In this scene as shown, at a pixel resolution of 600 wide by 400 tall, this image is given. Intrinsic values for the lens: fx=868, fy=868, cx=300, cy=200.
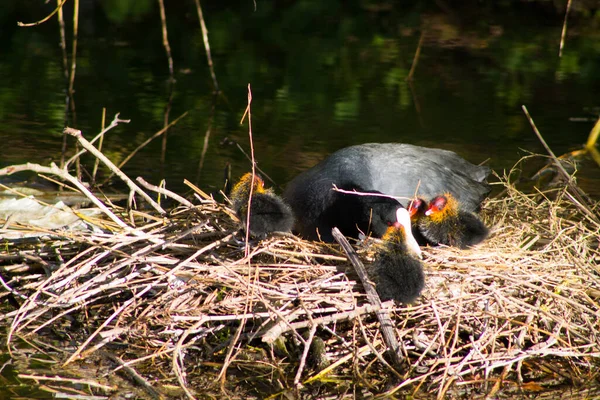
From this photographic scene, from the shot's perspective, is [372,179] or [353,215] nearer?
[353,215]

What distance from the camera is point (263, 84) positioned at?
10.4m

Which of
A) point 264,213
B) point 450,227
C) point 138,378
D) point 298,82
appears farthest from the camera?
point 298,82

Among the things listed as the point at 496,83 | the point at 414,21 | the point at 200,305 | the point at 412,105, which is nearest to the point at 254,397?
the point at 200,305

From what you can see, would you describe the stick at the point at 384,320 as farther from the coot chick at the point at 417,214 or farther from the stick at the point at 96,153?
the stick at the point at 96,153

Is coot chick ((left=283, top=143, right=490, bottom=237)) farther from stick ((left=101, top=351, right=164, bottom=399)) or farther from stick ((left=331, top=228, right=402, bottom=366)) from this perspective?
stick ((left=101, top=351, right=164, bottom=399))

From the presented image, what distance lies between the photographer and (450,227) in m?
4.15

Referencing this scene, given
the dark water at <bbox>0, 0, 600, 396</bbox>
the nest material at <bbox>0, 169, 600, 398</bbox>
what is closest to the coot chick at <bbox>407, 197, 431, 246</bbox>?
the nest material at <bbox>0, 169, 600, 398</bbox>

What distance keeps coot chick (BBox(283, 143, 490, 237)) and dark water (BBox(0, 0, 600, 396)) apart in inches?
55.8

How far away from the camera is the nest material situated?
143 inches

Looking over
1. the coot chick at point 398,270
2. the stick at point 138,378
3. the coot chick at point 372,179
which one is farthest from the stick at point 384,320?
the stick at point 138,378

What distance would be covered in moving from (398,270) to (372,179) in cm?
106

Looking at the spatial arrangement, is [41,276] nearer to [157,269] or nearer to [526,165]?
[157,269]

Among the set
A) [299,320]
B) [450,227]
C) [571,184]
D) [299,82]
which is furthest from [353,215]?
[299,82]

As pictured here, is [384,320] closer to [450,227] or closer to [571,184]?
[450,227]
